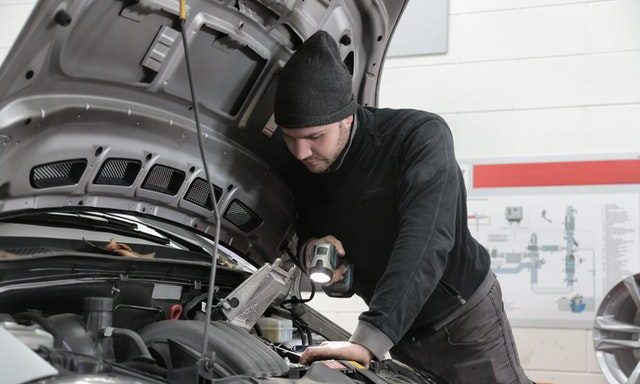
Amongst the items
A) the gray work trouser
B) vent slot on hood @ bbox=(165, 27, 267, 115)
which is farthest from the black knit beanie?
the gray work trouser

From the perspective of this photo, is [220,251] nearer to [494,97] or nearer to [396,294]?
[396,294]

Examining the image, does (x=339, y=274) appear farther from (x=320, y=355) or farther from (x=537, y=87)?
(x=537, y=87)

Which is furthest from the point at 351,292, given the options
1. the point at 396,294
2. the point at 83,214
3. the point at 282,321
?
the point at 83,214

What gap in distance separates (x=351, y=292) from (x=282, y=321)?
0.25m

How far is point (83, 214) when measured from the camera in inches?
79.5

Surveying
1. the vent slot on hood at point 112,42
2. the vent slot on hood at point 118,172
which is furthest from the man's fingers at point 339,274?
the vent slot on hood at point 112,42

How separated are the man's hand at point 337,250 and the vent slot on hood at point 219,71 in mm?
413

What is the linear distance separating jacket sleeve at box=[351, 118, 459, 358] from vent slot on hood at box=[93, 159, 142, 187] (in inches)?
25.3

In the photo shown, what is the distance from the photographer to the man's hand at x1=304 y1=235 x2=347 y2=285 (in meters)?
2.17

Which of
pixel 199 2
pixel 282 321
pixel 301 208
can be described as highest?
pixel 199 2

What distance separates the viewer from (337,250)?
215cm

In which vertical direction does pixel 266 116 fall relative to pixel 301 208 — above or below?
above

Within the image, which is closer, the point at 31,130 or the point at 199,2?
the point at 31,130


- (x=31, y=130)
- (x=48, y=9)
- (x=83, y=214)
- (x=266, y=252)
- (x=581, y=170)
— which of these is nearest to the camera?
(x=48, y=9)
